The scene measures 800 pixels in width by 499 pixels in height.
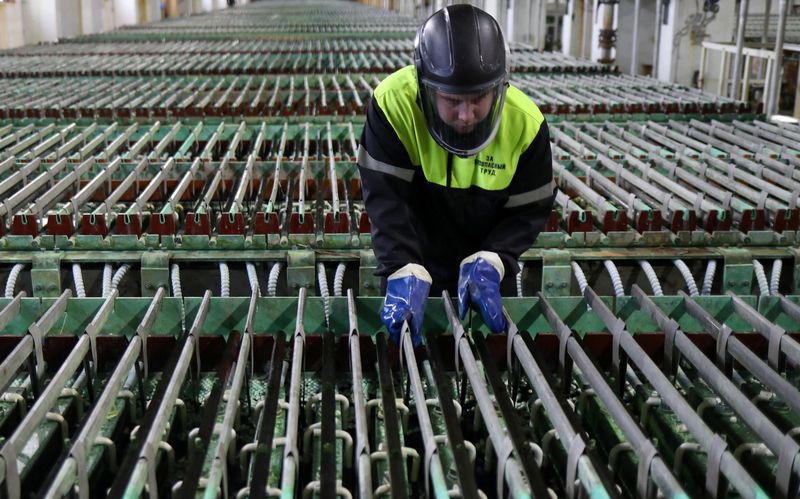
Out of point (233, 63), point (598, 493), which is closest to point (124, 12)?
point (233, 63)

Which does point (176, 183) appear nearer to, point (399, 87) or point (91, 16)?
point (399, 87)

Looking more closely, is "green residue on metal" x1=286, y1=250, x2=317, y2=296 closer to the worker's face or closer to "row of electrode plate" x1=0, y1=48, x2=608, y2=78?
the worker's face

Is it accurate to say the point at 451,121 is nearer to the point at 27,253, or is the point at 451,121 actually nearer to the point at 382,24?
the point at 27,253

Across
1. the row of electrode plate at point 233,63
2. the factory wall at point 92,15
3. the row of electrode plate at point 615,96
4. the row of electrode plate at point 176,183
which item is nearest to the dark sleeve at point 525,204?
the row of electrode plate at point 176,183

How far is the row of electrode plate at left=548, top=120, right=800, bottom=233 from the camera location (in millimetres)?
2877

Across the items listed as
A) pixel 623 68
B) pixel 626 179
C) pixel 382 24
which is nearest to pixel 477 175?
pixel 626 179

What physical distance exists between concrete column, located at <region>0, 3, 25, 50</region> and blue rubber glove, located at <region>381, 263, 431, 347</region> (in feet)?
40.3

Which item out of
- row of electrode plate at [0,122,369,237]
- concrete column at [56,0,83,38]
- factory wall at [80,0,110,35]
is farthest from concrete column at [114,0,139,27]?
row of electrode plate at [0,122,369,237]

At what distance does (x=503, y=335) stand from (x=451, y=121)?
1.73ft

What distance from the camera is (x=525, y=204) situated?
221 centimetres

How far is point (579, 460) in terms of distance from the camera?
1.30 meters

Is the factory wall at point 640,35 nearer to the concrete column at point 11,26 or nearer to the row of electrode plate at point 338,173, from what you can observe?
the row of electrode plate at point 338,173

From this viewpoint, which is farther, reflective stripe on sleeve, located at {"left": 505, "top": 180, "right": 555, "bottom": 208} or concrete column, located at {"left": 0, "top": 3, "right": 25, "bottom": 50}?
concrete column, located at {"left": 0, "top": 3, "right": 25, "bottom": 50}

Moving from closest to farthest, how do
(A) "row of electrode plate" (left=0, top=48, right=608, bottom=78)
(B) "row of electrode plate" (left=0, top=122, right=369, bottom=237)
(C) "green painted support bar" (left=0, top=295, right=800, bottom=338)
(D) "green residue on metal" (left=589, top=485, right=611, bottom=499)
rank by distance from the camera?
(D) "green residue on metal" (left=589, top=485, right=611, bottom=499) < (C) "green painted support bar" (left=0, top=295, right=800, bottom=338) < (B) "row of electrode plate" (left=0, top=122, right=369, bottom=237) < (A) "row of electrode plate" (left=0, top=48, right=608, bottom=78)
